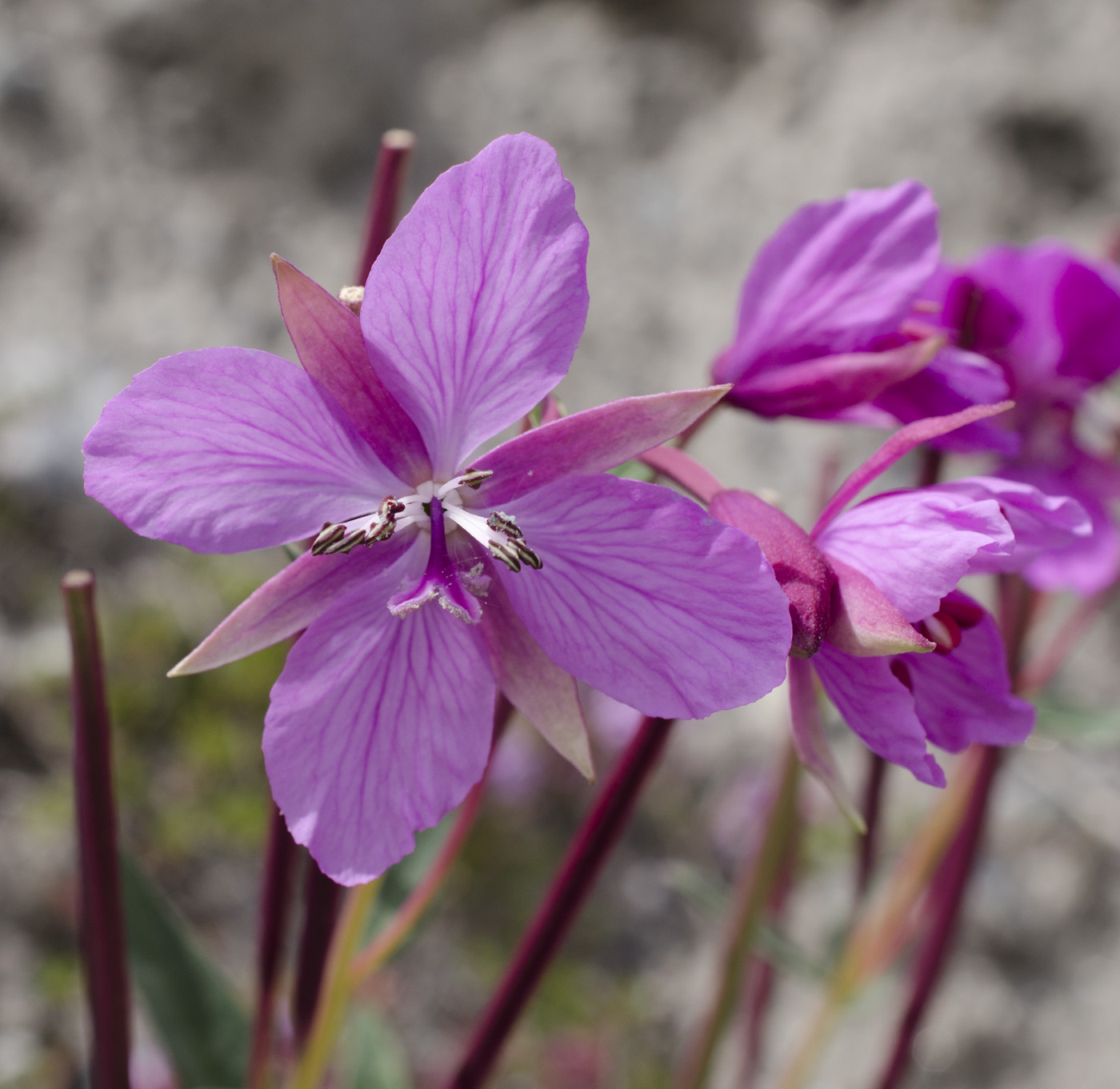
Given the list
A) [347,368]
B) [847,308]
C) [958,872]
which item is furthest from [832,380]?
[958,872]

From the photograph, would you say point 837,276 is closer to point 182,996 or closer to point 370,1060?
point 182,996

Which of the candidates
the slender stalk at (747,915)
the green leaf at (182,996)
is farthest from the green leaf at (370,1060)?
the slender stalk at (747,915)

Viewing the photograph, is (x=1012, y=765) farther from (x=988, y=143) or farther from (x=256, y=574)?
(x=256, y=574)

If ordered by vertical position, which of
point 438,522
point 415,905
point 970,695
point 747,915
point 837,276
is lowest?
point 747,915

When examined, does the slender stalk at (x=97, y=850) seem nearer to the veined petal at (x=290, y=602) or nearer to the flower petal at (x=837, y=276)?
the veined petal at (x=290, y=602)

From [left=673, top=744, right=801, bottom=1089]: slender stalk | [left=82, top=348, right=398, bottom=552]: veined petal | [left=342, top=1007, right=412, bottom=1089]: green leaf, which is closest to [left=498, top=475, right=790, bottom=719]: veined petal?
[left=82, top=348, right=398, bottom=552]: veined petal

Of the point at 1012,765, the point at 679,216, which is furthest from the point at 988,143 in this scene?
the point at 1012,765

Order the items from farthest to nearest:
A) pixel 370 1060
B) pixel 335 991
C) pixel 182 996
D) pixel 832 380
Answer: pixel 370 1060, pixel 182 996, pixel 335 991, pixel 832 380
